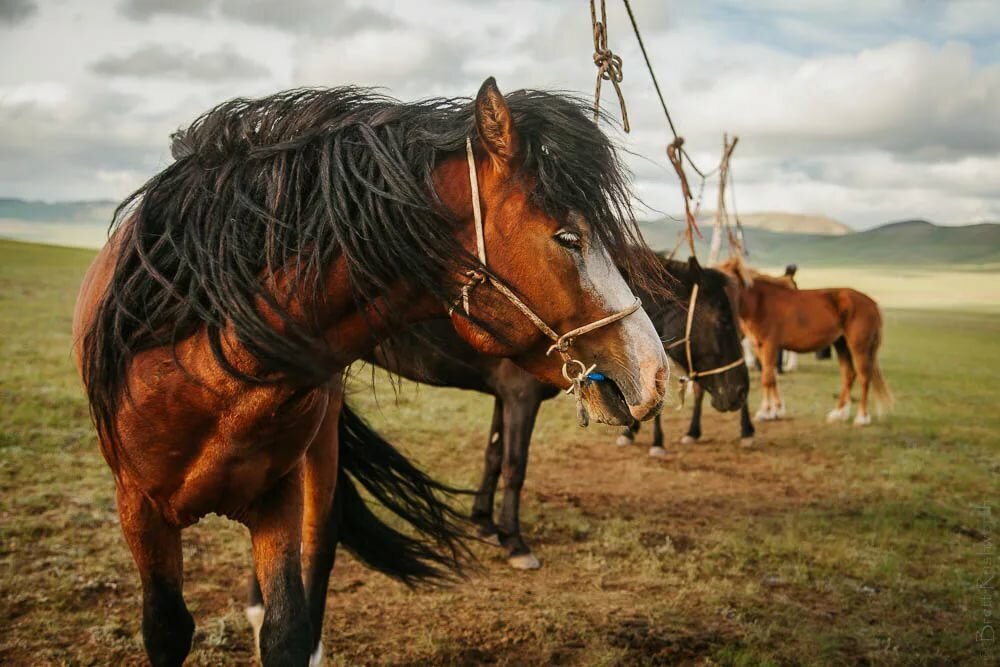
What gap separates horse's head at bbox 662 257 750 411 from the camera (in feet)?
23.8

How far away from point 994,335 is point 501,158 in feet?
104

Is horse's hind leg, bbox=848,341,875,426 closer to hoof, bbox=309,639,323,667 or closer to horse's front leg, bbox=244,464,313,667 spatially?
hoof, bbox=309,639,323,667

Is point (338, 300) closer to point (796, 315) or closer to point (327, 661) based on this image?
point (327, 661)

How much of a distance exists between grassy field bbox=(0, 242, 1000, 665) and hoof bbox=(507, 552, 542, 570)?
0.27 ft

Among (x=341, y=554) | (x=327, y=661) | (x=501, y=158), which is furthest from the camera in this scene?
(x=341, y=554)

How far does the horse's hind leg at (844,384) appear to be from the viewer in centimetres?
1165

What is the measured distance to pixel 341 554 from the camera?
5.40 meters

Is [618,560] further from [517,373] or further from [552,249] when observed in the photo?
[552,249]

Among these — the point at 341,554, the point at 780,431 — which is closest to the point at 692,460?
the point at 780,431

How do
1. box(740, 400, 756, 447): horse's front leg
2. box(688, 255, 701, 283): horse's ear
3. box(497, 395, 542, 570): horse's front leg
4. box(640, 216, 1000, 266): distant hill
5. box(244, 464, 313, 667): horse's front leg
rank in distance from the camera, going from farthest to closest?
box(640, 216, 1000, 266): distant hill → box(740, 400, 756, 447): horse's front leg → box(688, 255, 701, 283): horse's ear → box(497, 395, 542, 570): horse's front leg → box(244, 464, 313, 667): horse's front leg

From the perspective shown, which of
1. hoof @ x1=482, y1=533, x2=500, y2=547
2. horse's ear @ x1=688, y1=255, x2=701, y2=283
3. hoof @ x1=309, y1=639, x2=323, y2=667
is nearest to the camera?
hoof @ x1=309, y1=639, x2=323, y2=667

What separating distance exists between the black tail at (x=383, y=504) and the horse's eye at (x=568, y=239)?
7.54 feet

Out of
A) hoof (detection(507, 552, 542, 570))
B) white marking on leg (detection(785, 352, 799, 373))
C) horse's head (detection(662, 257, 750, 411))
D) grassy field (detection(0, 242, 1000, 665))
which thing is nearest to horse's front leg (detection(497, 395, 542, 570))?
hoof (detection(507, 552, 542, 570))

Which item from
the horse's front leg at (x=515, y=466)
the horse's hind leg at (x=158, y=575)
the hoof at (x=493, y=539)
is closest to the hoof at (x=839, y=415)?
the hoof at (x=493, y=539)
